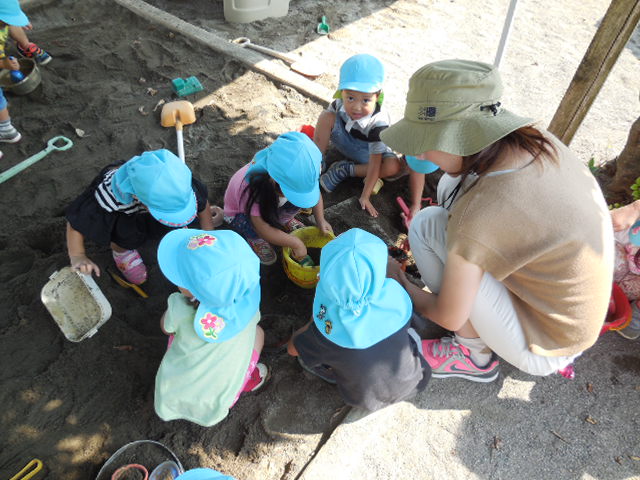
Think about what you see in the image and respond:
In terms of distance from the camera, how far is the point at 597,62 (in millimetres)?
2467

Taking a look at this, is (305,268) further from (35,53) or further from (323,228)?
(35,53)

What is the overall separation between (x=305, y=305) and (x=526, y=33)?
4.66 m

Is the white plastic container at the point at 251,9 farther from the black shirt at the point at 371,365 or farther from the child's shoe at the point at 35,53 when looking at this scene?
the black shirt at the point at 371,365

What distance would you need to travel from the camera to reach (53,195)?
2811 mm

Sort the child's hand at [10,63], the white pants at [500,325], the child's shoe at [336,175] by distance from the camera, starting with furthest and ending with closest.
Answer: the child's hand at [10,63] < the child's shoe at [336,175] < the white pants at [500,325]

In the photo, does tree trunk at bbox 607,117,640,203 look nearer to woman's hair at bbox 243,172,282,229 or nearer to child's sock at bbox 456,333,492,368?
child's sock at bbox 456,333,492,368

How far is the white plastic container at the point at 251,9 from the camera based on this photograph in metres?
4.78

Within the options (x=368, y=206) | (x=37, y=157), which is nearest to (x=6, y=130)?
(x=37, y=157)

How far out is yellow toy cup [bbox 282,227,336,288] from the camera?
2.32 m

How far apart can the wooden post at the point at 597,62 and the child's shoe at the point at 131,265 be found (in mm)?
2706

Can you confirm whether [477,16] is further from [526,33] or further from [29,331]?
[29,331]

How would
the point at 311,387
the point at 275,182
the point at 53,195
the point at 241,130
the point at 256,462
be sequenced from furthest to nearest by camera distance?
the point at 241,130
the point at 53,195
the point at 275,182
the point at 311,387
the point at 256,462

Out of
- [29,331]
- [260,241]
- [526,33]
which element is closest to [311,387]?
[260,241]

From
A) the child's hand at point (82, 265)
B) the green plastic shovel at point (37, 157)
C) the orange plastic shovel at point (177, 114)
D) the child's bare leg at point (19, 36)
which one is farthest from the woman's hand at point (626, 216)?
the child's bare leg at point (19, 36)
